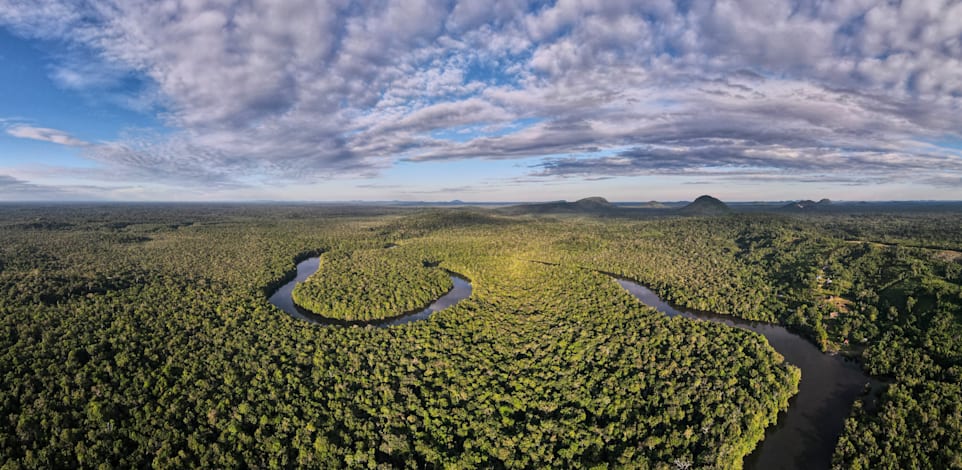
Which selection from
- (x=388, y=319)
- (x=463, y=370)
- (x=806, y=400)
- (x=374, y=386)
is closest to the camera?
(x=374, y=386)

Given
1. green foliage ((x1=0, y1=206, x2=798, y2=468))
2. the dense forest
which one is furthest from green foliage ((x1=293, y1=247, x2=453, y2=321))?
green foliage ((x1=0, y1=206, x2=798, y2=468))

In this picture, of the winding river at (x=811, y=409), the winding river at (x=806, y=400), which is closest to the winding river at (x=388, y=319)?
the winding river at (x=806, y=400)

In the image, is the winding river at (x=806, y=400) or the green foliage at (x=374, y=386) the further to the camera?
the winding river at (x=806, y=400)

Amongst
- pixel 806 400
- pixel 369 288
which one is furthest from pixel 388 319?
pixel 806 400

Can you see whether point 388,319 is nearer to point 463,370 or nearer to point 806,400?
point 463,370

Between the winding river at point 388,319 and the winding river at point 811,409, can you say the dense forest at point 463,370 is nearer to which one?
the winding river at point 388,319
